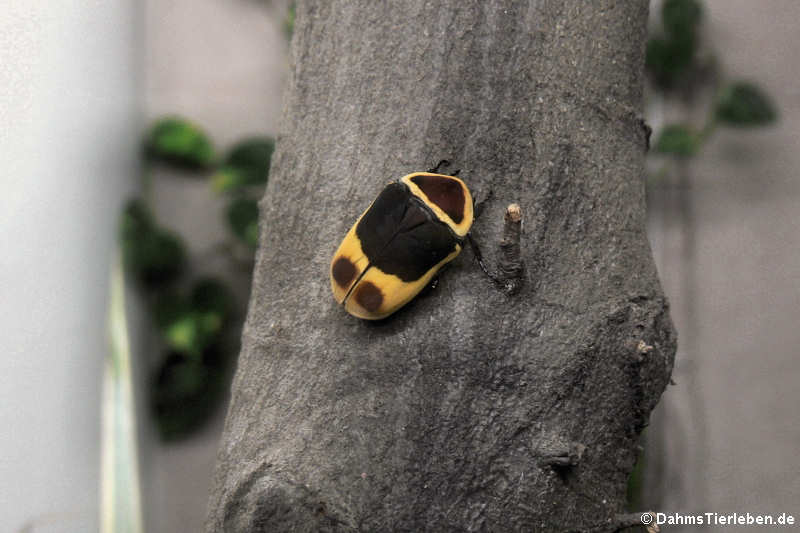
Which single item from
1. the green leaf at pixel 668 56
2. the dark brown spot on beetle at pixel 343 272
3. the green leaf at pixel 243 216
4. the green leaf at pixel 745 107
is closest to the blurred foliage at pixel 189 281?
the green leaf at pixel 243 216

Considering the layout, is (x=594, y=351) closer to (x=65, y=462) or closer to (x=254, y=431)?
(x=254, y=431)

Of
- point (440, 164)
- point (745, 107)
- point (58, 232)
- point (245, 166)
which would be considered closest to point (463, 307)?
point (440, 164)

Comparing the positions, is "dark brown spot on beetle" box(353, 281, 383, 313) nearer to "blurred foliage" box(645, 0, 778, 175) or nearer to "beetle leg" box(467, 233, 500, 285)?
"beetle leg" box(467, 233, 500, 285)

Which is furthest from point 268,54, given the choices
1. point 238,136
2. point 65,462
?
point 65,462

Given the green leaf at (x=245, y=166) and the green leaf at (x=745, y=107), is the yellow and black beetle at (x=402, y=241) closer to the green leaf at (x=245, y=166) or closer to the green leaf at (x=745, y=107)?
the green leaf at (x=245, y=166)

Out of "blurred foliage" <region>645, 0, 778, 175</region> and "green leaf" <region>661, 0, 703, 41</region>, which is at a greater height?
"green leaf" <region>661, 0, 703, 41</region>

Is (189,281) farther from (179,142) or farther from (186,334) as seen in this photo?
(179,142)

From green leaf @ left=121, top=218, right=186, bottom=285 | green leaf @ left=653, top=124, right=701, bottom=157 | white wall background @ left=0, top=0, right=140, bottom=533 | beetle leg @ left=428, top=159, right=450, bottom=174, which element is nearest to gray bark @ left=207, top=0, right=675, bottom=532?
beetle leg @ left=428, top=159, right=450, bottom=174
